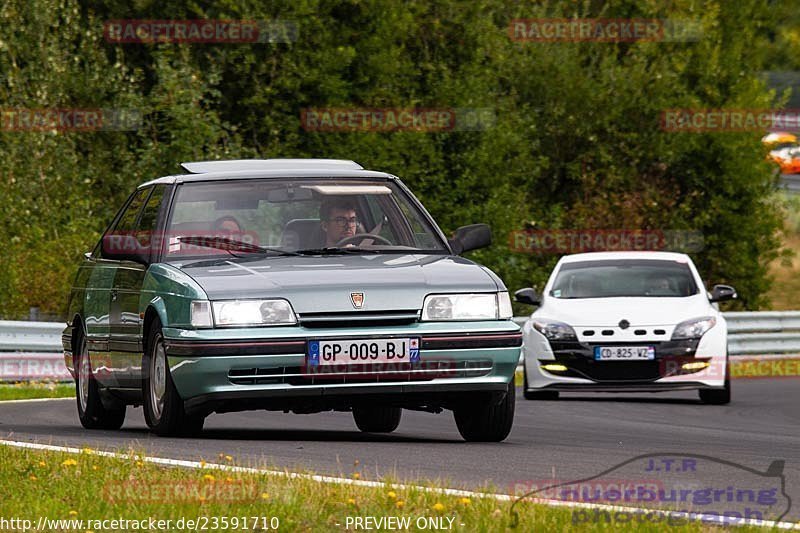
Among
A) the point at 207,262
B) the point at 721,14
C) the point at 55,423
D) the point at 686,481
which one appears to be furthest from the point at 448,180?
the point at 686,481

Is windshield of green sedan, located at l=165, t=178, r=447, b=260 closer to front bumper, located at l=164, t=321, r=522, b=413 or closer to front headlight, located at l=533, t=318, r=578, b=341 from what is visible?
front bumper, located at l=164, t=321, r=522, b=413

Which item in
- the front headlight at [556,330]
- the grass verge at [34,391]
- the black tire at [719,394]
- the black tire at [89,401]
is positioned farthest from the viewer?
the grass verge at [34,391]

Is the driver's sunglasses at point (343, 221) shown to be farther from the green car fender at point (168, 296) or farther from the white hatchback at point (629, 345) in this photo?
the white hatchback at point (629, 345)

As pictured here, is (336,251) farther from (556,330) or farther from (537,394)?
(537,394)

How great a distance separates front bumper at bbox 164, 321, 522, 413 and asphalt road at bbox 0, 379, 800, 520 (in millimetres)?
288

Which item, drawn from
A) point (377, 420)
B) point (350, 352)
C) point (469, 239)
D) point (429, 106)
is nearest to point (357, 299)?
point (350, 352)

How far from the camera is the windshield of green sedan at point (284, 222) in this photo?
10.5 m

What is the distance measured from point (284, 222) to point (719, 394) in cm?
739

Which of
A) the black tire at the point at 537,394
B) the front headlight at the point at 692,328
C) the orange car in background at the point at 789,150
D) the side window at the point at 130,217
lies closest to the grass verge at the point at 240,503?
the side window at the point at 130,217

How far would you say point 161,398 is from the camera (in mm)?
10148

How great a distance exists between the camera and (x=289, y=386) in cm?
951

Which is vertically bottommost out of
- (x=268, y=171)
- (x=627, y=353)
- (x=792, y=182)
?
(x=792, y=182)

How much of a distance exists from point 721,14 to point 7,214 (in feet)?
64.9

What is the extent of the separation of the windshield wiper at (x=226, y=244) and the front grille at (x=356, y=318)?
0.89m
